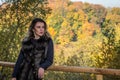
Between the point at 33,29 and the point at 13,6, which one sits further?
the point at 13,6

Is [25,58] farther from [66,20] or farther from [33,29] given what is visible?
[66,20]

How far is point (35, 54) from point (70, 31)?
63.1 m

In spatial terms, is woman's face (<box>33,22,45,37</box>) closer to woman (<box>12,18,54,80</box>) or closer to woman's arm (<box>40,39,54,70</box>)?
woman (<box>12,18,54,80</box>)

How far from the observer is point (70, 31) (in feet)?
216

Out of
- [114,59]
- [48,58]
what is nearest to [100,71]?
[48,58]

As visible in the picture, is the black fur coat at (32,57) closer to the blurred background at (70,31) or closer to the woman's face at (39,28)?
the woman's face at (39,28)

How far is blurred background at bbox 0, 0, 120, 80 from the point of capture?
11742 millimetres

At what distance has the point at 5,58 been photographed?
11461mm

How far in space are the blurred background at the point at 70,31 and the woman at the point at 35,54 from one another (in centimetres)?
161

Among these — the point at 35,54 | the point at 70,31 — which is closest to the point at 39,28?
the point at 35,54

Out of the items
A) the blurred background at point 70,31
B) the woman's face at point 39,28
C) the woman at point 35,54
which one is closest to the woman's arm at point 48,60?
the woman at point 35,54

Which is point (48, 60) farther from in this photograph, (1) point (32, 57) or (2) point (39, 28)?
(2) point (39, 28)

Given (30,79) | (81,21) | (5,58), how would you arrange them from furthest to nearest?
(81,21), (5,58), (30,79)

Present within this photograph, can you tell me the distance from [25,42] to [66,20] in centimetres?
6534
